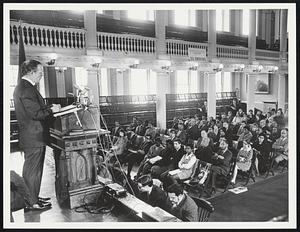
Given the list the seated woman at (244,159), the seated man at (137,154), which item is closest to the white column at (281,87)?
the seated woman at (244,159)

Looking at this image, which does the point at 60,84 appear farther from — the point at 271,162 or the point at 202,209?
the point at 202,209

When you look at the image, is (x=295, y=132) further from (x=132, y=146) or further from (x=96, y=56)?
(x=96, y=56)

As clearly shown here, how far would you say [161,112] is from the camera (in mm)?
10656

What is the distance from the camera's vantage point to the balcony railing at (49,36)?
7.32 m

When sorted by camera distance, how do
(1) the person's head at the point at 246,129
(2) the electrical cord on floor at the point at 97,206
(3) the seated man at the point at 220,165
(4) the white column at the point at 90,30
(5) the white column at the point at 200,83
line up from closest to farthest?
(2) the electrical cord on floor at the point at 97,206 < (3) the seated man at the point at 220,165 < (1) the person's head at the point at 246,129 < (4) the white column at the point at 90,30 < (5) the white column at the point at 200,83

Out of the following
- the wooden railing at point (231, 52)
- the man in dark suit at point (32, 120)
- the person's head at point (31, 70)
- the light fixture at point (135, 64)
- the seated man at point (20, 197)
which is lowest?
the seated man at point (20, 197)

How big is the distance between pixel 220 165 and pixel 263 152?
153 centimetres

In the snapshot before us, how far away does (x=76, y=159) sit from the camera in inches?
146

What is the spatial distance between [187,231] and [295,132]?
5.80ft

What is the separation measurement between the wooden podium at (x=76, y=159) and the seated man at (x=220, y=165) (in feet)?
9.55

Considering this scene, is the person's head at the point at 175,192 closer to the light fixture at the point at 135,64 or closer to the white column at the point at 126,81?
the light fixture at the point at 135,64

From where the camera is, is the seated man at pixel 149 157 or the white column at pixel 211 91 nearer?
the seated man at pixel 149 157

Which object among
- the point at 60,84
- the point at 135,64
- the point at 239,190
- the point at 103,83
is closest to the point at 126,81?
the point at 103,83

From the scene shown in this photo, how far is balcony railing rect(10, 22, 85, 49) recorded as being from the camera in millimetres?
7323
